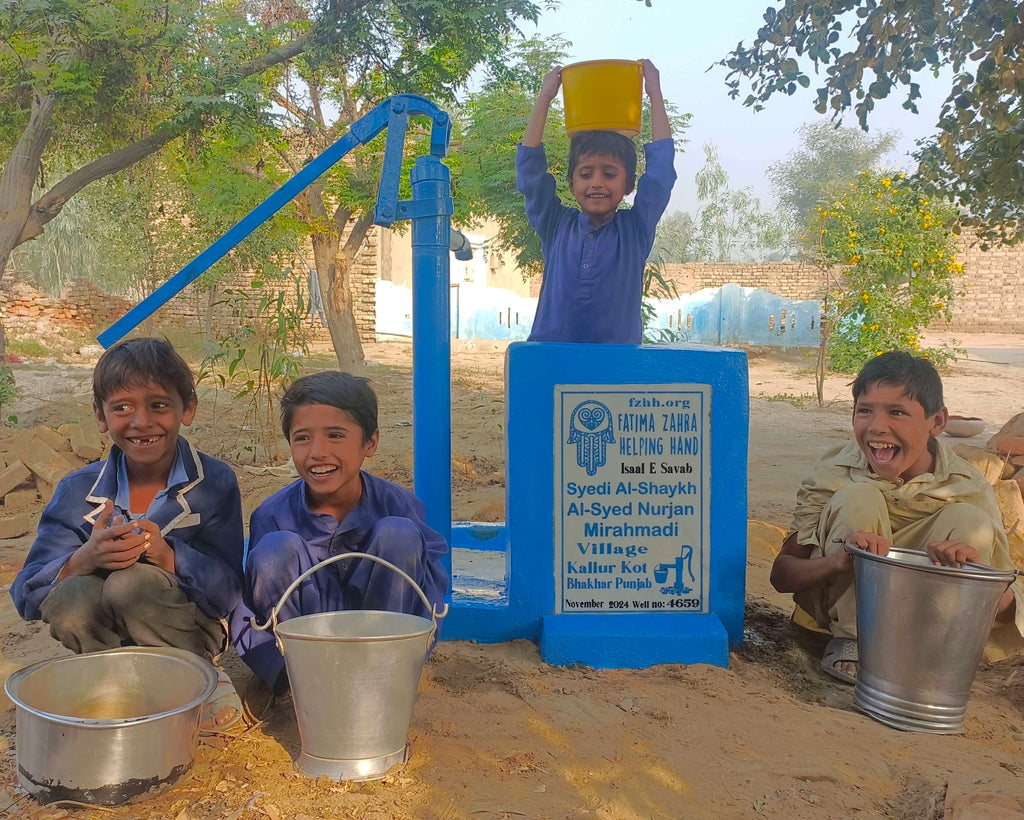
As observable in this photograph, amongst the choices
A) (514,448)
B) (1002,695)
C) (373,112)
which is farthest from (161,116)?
(1002,695)

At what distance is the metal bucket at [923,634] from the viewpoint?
6.73 feet

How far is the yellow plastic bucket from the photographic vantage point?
2738mm

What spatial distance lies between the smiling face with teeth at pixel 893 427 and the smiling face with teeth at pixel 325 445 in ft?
4.71

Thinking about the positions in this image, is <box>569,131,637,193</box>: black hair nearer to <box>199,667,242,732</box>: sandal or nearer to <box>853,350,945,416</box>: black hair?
<box>853,350,945,416</box>: black hair

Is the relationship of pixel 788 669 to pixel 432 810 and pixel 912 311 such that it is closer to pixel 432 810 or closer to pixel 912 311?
pixel 432 810

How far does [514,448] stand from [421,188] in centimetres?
85

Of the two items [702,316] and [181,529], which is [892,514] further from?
[702,316]

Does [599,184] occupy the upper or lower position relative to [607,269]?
upper

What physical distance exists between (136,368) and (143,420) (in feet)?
0.42

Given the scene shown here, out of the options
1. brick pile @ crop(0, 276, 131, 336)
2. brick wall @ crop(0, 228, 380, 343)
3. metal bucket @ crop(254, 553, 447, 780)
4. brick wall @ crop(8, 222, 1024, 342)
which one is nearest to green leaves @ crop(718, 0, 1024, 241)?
metal bucket @ crop(254, 553, 447, 780)

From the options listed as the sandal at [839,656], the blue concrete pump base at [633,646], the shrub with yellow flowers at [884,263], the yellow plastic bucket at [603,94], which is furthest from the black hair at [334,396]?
the shrub with yellow flowers at [884,263]

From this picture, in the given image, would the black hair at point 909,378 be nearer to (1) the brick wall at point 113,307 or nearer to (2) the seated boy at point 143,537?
(2) the seated boy at point 143,537

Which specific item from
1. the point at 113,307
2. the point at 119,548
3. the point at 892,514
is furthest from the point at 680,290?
the point at 119,548

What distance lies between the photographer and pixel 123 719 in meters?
1.60
